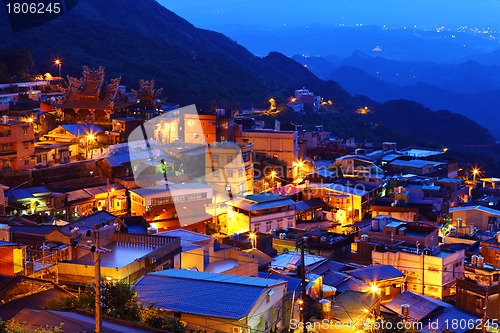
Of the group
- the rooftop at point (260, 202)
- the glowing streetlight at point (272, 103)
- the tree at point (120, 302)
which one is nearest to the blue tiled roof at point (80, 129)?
the rooftop at point (260, 202)

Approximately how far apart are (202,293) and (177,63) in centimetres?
4783

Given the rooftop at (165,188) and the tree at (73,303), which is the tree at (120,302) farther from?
the rooftop at (165,188)

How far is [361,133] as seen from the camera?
154 ft

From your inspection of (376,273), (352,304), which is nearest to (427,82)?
(376,273)

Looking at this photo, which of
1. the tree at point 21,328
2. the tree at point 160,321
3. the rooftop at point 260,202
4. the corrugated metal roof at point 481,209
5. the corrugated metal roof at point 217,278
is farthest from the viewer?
the corrugated metal roof at point 481,209

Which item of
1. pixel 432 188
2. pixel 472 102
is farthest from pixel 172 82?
pixel 472 102

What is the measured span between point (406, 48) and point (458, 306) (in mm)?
135422

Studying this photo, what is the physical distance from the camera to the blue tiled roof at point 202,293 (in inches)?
295

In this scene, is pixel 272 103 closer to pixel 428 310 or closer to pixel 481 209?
pixel 481 209

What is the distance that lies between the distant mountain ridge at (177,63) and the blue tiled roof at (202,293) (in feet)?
109

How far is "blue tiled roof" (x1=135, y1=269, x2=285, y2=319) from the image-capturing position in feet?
24.6

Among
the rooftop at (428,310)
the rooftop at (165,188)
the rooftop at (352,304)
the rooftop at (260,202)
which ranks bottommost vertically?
the rooftop at (428,310)

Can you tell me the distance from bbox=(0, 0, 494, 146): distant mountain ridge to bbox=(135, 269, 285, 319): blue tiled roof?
1307 inches

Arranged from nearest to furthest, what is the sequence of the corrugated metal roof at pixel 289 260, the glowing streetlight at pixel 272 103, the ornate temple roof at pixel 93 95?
the corrugated metal roof at pixel 289 260, the ornate temple roof at pixel 93 95, the glowing streetlight at pixel 272 103
